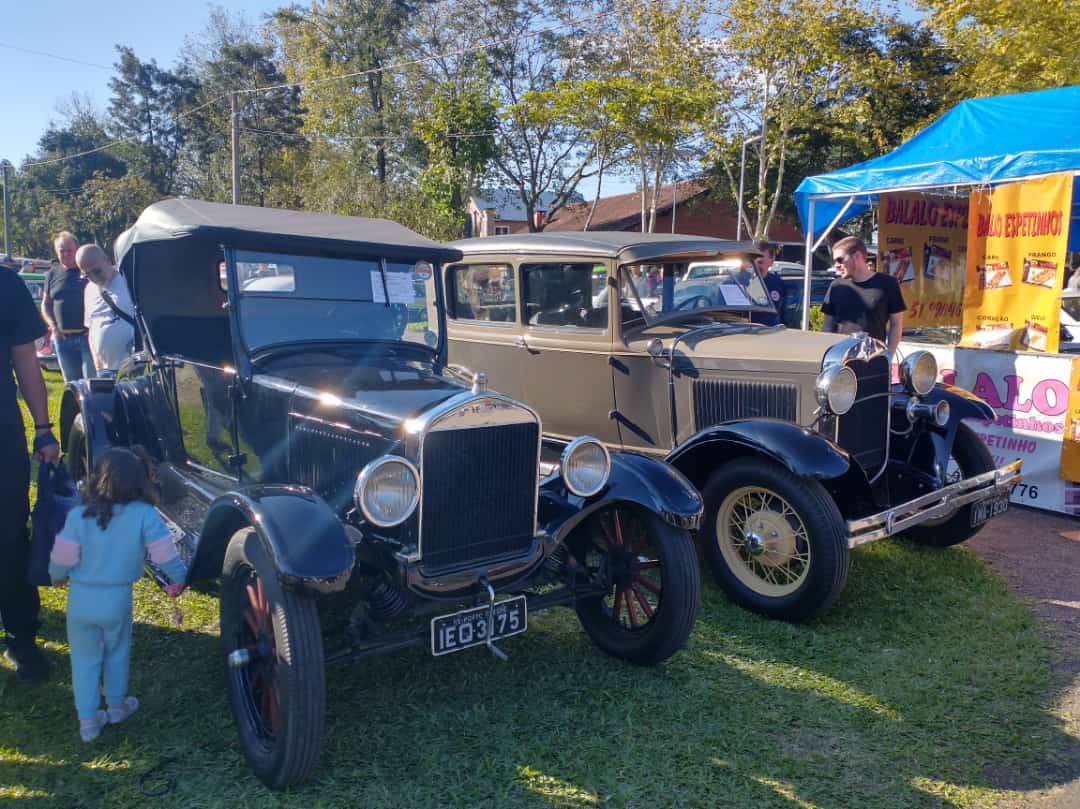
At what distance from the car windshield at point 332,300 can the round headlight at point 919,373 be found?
9.57 ft

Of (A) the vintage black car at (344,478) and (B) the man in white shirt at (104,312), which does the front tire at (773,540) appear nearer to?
(A) the vintage black car at (344,478)

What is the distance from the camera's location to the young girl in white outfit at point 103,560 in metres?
2.95

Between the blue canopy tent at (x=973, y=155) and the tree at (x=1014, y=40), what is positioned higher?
the tree at (x=1014, y=40)

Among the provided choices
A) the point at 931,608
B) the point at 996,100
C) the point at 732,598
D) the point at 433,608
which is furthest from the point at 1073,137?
the point at 433,608

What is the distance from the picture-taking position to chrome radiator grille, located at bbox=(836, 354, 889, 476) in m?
4.61

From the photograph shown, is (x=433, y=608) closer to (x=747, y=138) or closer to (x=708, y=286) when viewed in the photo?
(x=708, y=286)

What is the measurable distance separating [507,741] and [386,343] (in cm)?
198

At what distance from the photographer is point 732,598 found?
14.4ft

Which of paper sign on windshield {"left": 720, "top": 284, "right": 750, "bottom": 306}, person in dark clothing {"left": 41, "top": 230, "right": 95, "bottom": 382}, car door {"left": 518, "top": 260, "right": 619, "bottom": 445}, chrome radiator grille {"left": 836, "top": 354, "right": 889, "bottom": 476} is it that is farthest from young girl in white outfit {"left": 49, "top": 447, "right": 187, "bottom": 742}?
person in dark clothing {"left": 41, "top": 230, "right": 95, "bottom": 382}

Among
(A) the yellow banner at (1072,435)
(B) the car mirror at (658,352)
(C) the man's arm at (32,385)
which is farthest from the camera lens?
(A) the yellow banner at (1072,435)

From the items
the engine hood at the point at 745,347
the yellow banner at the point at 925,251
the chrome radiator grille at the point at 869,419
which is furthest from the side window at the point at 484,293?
the yellow banner at the point at 925,251

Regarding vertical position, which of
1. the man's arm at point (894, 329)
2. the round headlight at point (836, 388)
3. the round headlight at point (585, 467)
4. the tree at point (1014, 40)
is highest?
the tree at point (1014, 40)

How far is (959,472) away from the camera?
5.12 meters

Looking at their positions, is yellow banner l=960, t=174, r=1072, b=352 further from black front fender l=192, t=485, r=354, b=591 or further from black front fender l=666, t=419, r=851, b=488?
black front fender l=192, t=485, r=354, b=591
